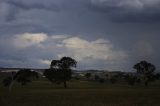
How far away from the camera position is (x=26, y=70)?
455 ft

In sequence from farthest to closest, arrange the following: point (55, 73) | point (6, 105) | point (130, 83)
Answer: point (130, 83) < point (55, 73) < point (6, 105)

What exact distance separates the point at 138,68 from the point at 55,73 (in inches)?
1532

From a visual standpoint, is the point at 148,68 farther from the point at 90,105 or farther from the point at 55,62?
the point at 90,105

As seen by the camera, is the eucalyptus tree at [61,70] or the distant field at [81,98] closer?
the distant field at [81,98]

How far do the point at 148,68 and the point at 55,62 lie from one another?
39204 mm

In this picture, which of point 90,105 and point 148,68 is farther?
point 148,68

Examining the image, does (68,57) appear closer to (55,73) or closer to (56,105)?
(55,73)

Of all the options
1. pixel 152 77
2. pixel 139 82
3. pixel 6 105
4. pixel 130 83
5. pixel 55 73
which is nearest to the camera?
pixel 6 105

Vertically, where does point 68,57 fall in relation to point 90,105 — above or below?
above

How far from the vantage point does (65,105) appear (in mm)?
40438

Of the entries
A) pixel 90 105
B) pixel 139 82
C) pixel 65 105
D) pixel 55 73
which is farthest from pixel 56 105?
pixel 139 82

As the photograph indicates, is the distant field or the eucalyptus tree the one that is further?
the eucalyptus tree

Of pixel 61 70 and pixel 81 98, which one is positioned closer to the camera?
pixel 81 98

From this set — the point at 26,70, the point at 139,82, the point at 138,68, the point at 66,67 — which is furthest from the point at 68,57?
the point at 139,82
